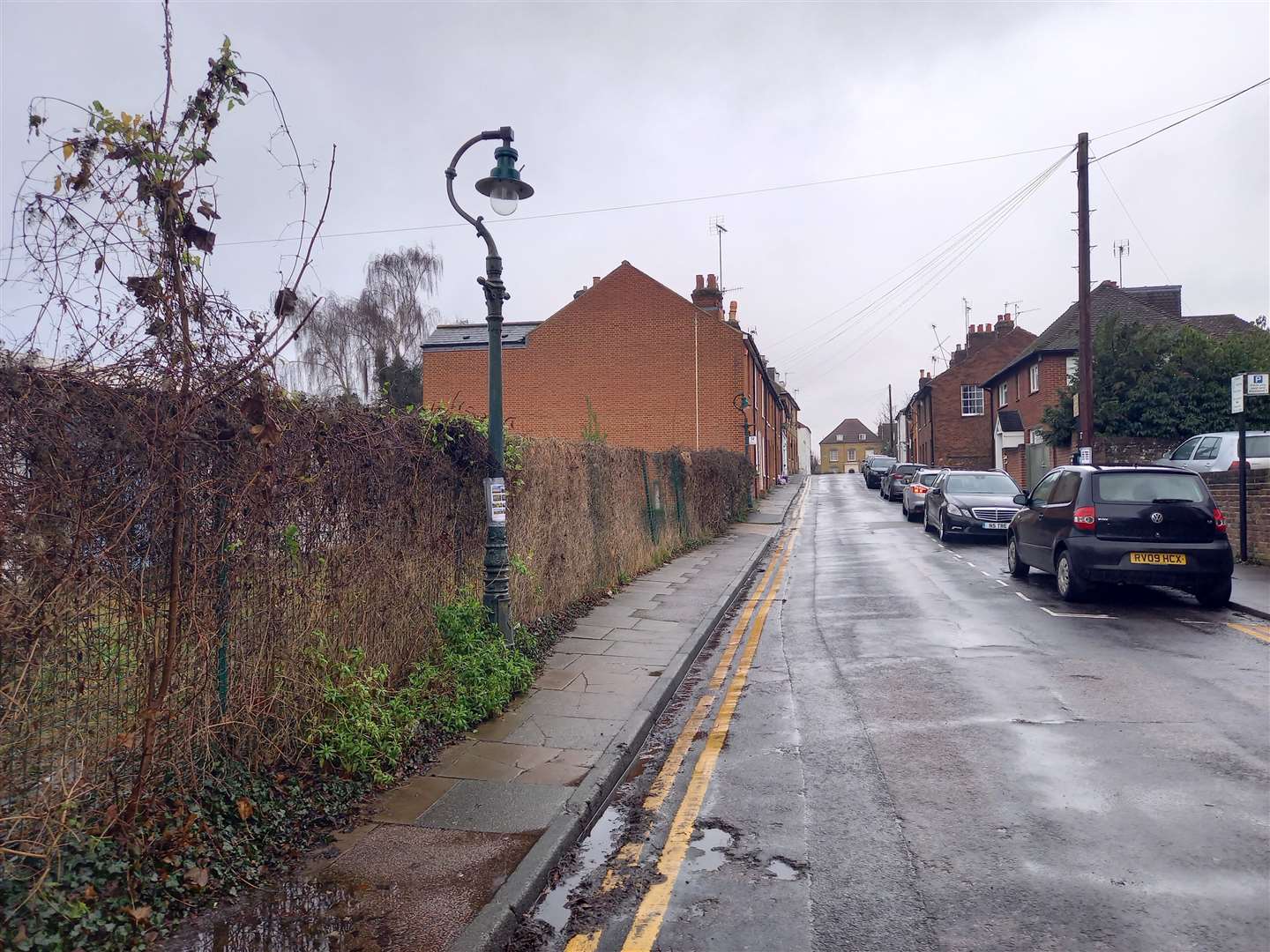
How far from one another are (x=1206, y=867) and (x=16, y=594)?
511cm

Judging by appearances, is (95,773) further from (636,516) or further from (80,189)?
(636,516)

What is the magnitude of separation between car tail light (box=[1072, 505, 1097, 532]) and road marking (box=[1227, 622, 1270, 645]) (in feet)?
5.85

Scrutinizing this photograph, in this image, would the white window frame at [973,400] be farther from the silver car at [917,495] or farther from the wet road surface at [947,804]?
the wet road surface at [947,804]

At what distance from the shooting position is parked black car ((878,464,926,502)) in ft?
120

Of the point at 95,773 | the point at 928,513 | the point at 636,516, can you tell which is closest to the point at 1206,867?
the point at 95,773

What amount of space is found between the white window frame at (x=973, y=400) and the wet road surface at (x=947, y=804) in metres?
45.0

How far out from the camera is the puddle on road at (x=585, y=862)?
12.4ft

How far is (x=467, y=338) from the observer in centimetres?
3950

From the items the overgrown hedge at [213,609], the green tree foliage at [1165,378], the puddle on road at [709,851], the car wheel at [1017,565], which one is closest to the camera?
the overgrown hedge at [213,609]

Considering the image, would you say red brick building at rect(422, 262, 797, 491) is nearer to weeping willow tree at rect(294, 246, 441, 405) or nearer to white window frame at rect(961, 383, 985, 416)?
weeping willow tree at rect(294, 246, 441, 405)

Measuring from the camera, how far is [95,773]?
3676mm

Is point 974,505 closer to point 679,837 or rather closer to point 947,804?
point 947,804

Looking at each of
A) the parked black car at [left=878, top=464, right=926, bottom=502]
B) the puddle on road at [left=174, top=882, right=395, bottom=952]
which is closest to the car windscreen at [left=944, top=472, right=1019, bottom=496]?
the parked black car at [left=878, top=464, right=926, bottom=502]

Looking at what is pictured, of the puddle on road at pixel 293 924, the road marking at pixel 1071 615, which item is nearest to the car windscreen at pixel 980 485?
the road marking at pixel 1071 615
